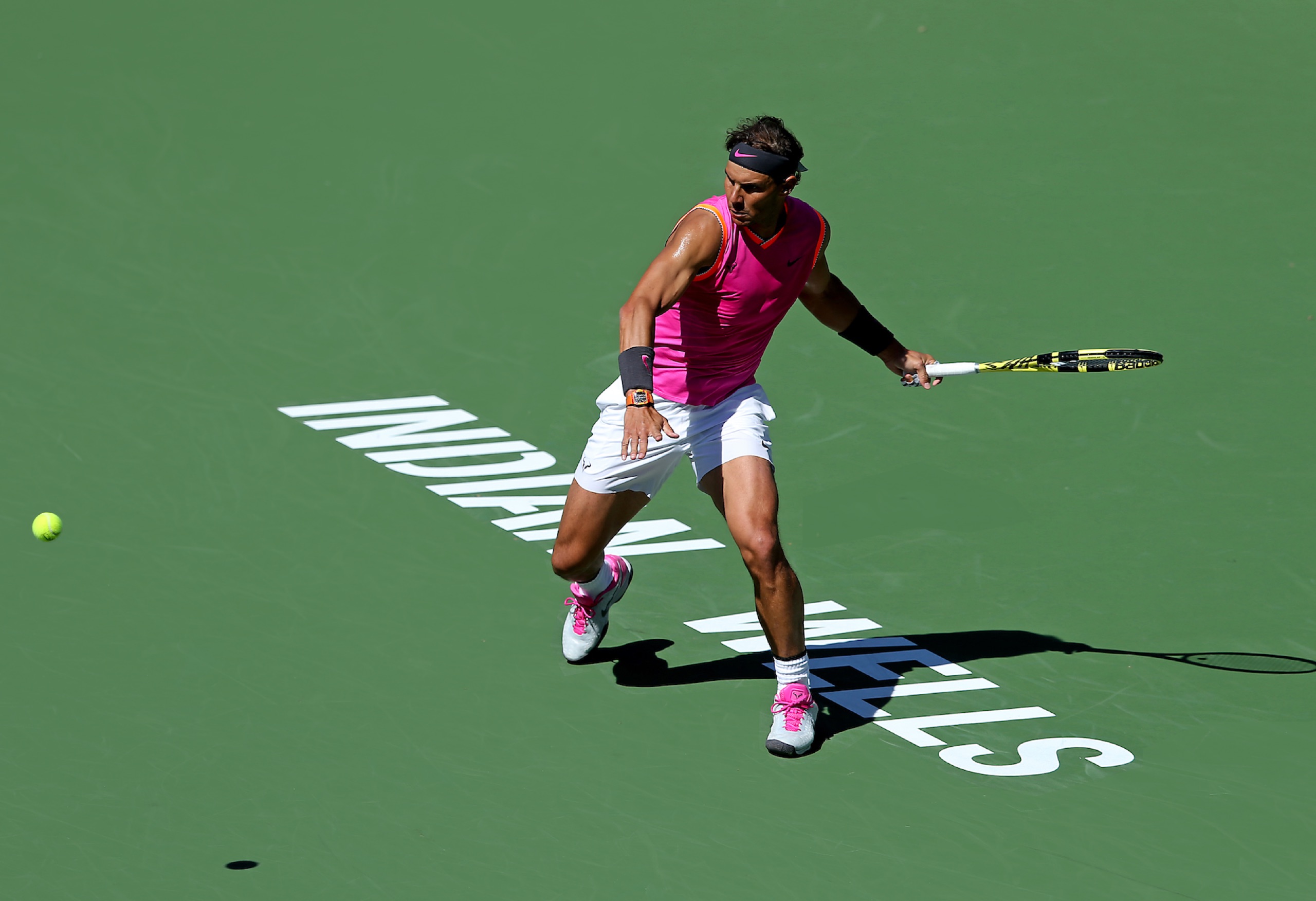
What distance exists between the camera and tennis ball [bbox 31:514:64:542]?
299 inches

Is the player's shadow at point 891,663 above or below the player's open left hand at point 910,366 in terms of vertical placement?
below

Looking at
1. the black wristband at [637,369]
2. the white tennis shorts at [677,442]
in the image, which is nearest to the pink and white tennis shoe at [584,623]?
the white tennis shorts at [677,442]

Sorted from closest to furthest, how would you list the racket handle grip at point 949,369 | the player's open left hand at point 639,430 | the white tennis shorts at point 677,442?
1. the player's open left hand at point 639,430
2. the white tennis shorts at point 677,442
3. the racket handle grip at point 949,369

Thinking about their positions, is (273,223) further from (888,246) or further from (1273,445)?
(1273,445)

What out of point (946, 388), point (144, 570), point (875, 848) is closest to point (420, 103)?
point (946, 388)

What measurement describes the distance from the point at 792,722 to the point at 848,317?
174cm

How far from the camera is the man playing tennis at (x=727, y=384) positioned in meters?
6.18

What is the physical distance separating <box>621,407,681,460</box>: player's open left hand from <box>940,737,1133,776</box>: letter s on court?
1587mm

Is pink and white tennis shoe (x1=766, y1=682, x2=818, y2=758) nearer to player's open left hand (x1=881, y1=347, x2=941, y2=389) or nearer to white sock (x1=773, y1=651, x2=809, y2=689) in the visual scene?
white sock (x1=773, y1=651, x2=809, y2=689)

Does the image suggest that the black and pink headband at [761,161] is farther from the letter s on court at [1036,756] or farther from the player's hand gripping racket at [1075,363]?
the letter s on court at [1036,756]

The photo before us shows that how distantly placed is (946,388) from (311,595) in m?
3.94

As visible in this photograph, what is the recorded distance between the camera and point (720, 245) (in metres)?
6.28

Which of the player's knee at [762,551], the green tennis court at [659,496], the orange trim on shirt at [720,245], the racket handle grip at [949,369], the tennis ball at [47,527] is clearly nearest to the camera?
the green tennis court at [659,496]

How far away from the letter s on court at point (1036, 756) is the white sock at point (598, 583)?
157 centimetres
